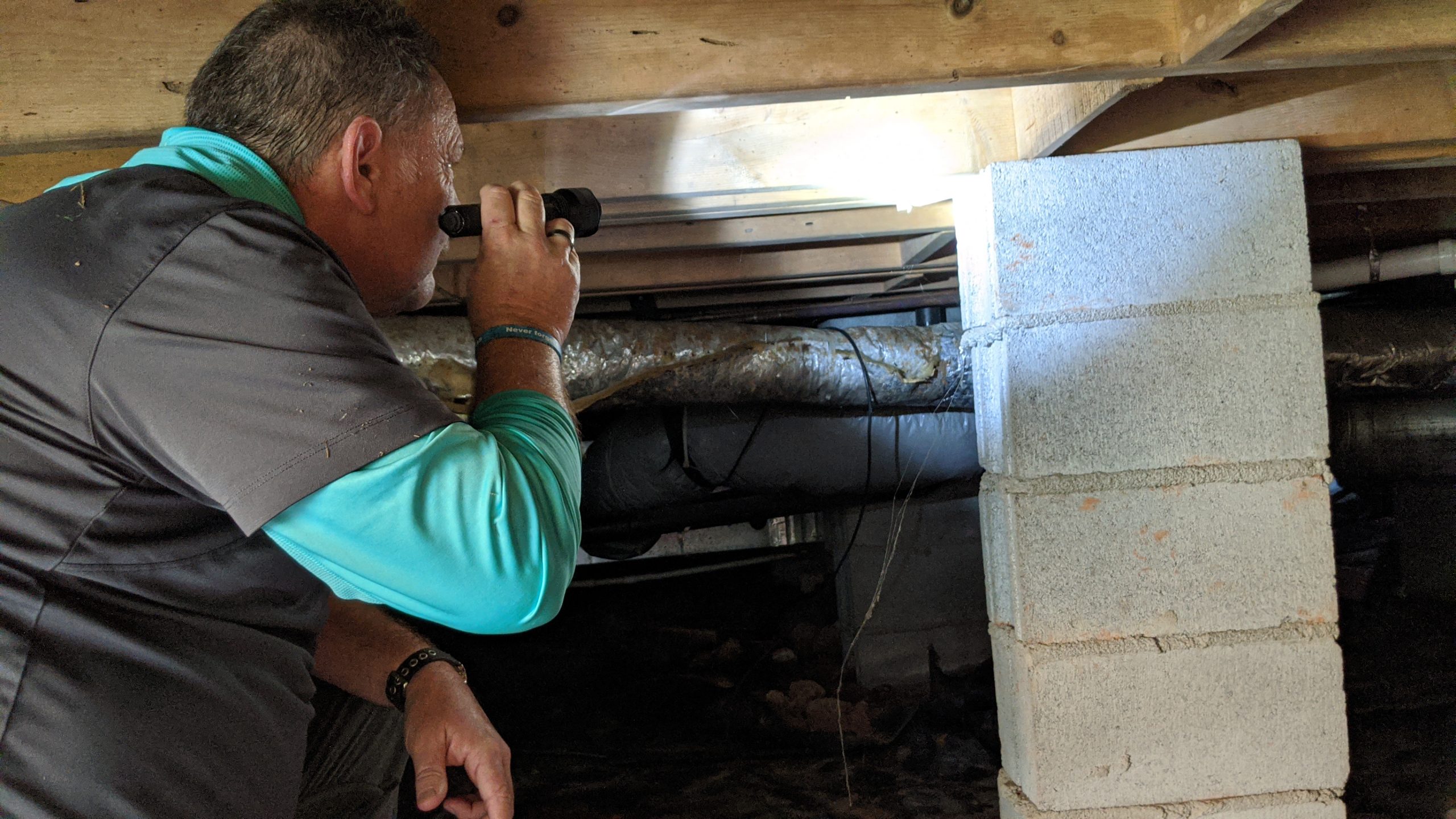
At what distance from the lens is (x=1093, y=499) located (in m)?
1.52

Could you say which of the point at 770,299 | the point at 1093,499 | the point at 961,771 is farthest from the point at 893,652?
the point at 1093,499

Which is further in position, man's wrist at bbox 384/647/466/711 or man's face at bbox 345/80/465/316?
man's wrist at bbox 384/647/466/711

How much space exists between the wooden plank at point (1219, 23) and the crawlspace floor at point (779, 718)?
229 cm

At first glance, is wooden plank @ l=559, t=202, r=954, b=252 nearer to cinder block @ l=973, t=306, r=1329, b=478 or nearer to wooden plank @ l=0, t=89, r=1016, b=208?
wooden plank @ l=0, t=89, r=1016, b=208

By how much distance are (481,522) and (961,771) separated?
272 centimetres

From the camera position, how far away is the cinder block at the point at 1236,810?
1.53 m

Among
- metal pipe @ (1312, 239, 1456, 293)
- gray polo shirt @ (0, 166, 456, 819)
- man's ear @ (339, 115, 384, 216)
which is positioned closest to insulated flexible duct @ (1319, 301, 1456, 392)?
metal pipe @ (1312, 239, 1456, 293)

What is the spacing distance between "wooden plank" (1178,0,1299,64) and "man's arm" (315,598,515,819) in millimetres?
1234

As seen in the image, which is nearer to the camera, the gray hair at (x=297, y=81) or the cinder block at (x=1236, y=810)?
the gray hair at (x=297, y=81)

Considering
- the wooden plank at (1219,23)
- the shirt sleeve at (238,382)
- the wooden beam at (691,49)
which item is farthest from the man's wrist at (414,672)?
the wooden plank at (1219,23)

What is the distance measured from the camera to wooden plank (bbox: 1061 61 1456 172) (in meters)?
1.55

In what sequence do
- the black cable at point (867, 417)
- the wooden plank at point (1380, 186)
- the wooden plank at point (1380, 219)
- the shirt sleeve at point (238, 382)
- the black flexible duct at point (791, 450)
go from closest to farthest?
the shirt sleeve at point (238, 382) < the wooden plank at point (1380, 186) < the wooden plank at point (1380, 219) < the black cable at point (867, 417) < the black flexible duct at point (791, 450)

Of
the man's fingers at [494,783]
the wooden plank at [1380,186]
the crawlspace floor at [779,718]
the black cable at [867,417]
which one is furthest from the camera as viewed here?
the crawlspace floor at [779,718]

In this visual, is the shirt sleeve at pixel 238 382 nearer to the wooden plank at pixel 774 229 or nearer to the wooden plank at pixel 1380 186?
the wooden plank at pixel 774 229
